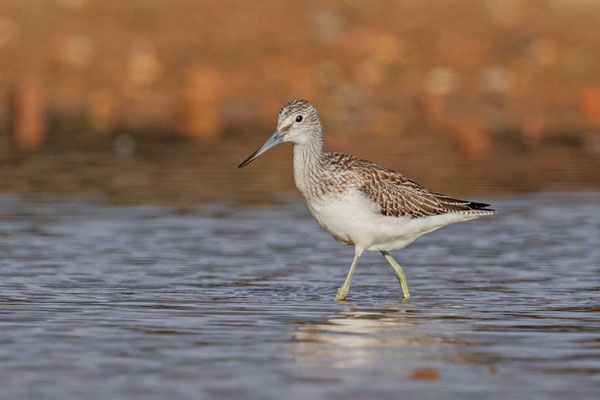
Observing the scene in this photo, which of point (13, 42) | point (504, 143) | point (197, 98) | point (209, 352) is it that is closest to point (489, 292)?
point (209, 352)

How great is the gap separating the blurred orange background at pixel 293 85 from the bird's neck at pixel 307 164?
30.3ft

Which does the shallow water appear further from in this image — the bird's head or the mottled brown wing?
the bird's head

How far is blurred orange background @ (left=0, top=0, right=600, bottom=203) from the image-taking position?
79.7ft

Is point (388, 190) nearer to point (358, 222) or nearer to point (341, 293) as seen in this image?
point (358, 222)

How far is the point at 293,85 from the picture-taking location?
33.7m

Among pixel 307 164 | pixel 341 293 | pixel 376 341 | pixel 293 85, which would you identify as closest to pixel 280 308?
pixel 341 293

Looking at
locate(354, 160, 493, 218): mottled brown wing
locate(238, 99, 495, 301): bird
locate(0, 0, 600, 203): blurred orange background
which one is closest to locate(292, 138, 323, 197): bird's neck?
locate(238, 99, 495, 301): bird

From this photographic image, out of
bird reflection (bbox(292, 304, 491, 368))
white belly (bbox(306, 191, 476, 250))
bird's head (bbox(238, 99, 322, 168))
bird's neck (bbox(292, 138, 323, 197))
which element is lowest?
bird reflection (bbox(292, 304, 491, 368))

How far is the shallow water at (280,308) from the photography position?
8609 mm

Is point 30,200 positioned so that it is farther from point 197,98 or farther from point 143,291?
point 197,98

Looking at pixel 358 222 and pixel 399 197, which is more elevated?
pixel 399 197

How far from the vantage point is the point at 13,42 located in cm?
3597

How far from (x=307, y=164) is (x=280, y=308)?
1617 millimetres

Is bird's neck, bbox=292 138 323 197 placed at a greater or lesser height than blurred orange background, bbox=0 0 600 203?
lesser
